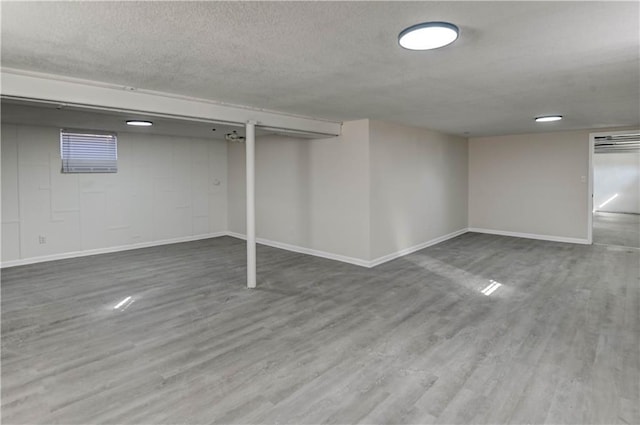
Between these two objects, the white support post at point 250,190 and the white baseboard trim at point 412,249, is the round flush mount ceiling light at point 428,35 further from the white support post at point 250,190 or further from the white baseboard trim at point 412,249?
the white baseboard trim at point 412,249

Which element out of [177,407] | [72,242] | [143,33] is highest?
[143,33]

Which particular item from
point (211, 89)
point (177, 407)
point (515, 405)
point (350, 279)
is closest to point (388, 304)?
point (350, 279)

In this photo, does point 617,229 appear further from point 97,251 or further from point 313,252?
point 97,251

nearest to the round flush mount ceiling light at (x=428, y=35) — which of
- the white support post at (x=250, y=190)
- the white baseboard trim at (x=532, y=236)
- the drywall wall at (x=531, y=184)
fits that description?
the white support post at (x=250, y=190)

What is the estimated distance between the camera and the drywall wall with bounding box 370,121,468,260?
18.5 feet

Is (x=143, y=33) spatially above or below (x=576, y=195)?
above

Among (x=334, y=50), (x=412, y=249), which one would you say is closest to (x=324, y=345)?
(x=334, y=50)

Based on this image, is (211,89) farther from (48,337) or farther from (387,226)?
(387,226)

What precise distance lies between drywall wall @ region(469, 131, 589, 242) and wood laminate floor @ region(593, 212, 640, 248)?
2.90 feet

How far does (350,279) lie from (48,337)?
3.29 meters

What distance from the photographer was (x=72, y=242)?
6230mm

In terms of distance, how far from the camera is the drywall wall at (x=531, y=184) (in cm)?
708

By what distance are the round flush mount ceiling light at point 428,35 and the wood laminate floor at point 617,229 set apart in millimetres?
7151

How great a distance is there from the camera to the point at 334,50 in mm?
2422
